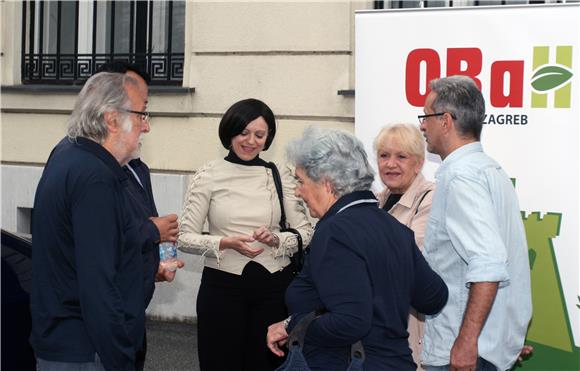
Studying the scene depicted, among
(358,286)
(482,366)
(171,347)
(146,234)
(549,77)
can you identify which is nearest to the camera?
(358,286)

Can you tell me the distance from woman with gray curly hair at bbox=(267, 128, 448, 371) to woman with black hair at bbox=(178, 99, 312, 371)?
4.74 feet

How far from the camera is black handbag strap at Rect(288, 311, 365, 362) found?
3.00 m

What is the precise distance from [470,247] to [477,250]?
0.09 feet

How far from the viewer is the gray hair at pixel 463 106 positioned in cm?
353

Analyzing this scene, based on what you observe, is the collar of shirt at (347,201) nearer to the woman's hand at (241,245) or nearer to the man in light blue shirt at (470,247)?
the man in light blue shirt at (470,247)

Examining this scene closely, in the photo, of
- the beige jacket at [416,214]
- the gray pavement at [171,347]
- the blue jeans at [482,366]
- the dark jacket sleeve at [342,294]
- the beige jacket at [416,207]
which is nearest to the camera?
the dark jacket sleeve at [342,294]

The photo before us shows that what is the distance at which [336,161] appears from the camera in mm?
3154

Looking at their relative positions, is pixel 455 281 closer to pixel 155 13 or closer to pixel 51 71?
pixel 155 13

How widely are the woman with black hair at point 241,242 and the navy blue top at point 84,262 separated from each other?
145cm

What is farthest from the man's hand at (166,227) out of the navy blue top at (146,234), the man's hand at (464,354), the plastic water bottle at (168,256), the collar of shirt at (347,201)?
the man's hand at (464,354)

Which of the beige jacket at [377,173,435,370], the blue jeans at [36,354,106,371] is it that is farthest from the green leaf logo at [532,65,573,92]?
the blue jeans at [36,354,106,371]

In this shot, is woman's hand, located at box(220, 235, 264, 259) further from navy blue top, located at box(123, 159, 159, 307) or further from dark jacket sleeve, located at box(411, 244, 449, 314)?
dark jacket sleeve, located at box(411, 244, 449, 314)

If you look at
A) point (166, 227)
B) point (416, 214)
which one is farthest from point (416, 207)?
point (166, 227)

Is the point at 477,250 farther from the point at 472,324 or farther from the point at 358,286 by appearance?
the point at 358,286
